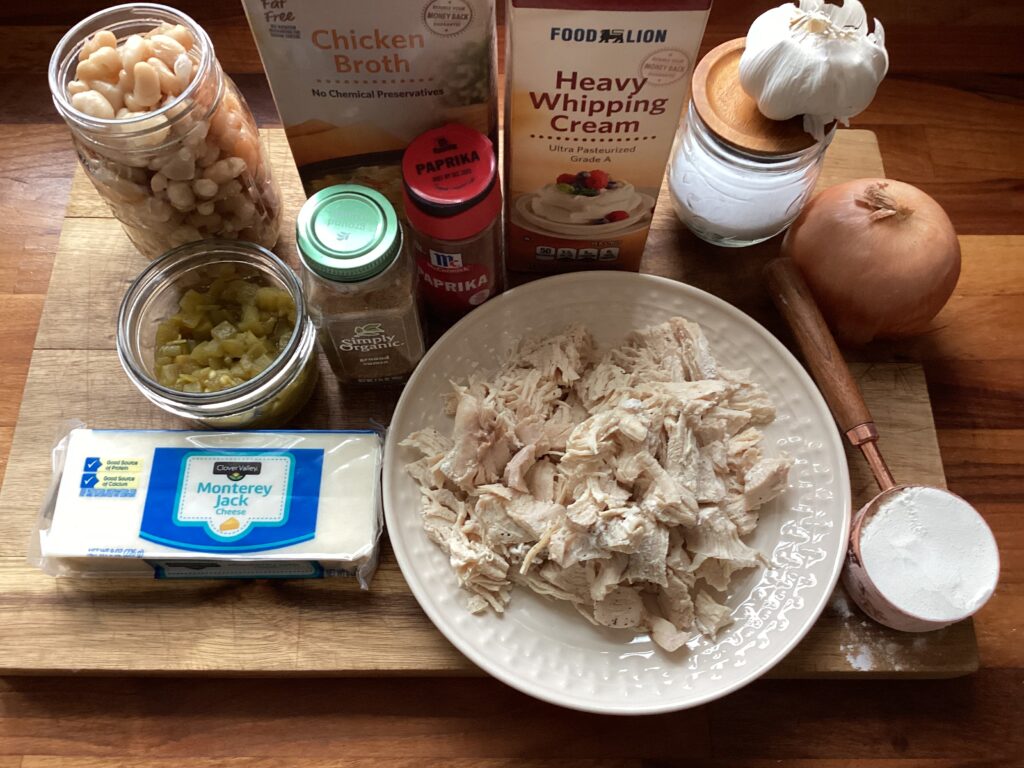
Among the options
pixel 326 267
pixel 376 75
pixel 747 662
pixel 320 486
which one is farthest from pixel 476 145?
pixel 747 662

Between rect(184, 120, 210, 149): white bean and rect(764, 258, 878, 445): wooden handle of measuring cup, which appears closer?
rect(184, 120, 210, 149): white bean

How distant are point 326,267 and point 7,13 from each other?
117 centimetres

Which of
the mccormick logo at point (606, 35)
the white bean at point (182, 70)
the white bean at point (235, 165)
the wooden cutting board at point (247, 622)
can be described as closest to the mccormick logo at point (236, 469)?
the wooden cutting board at point (247, 622)

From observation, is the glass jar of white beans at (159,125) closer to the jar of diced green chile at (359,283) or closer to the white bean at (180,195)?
the white bean at (180,195)

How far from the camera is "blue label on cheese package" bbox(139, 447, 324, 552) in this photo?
1.13 meters

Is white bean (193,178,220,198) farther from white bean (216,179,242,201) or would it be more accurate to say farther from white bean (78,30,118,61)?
white bean (78,30,118,61)

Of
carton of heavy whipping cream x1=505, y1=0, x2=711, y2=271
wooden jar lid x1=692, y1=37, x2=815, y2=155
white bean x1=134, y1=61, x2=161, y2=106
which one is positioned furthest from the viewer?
wooden jar lid x1=692, y1=37, x2=815, y2=155

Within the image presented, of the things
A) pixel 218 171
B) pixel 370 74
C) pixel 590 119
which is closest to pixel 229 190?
pixel 218 171

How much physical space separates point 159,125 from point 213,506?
0.50 m

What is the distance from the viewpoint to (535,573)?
113cm

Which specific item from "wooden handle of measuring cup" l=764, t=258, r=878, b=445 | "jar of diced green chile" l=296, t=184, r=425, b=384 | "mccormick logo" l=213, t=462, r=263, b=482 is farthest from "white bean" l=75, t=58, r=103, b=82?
"wooden handle of measuring cup" l=764, t=258, r=878, b=445

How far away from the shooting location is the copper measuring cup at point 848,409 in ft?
3.71

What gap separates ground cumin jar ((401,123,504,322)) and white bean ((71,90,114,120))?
15.0 inches

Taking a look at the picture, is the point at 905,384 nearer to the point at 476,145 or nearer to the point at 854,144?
the point at 854,144
